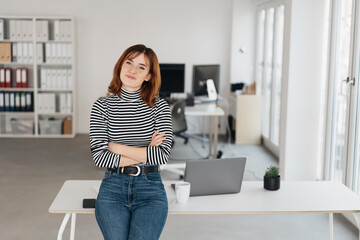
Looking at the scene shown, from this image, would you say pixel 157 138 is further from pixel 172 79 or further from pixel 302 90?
pixel 172 79

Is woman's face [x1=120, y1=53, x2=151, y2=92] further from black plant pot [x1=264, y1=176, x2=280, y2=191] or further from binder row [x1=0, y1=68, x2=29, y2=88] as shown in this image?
binder row [x1=0, y1=68, x2=29, y2=88]

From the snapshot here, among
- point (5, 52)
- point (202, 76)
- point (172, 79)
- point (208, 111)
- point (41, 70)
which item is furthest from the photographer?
point (41, 70)

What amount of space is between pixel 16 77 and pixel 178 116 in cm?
304

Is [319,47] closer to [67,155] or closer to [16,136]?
[67,155]

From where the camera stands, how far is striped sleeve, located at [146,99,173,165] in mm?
2576

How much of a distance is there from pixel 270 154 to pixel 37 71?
384cm

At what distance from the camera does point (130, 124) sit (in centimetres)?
262


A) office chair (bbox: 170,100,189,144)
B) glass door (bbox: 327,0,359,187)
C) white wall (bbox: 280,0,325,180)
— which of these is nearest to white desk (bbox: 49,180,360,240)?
glass door (bbox: 327,0,359,187)

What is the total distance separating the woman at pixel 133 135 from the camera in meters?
2.48

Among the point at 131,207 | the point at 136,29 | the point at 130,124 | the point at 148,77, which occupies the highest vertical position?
the point at 136,29

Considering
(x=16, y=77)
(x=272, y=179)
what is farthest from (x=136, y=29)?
(x=272, y=179)

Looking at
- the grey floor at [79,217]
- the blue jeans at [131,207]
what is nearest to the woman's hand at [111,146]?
the blue jeans at [131,207]

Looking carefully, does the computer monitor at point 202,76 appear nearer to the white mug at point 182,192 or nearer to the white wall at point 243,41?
the white wall at point 243,41

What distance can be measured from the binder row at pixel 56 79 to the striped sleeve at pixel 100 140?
16.8ft
